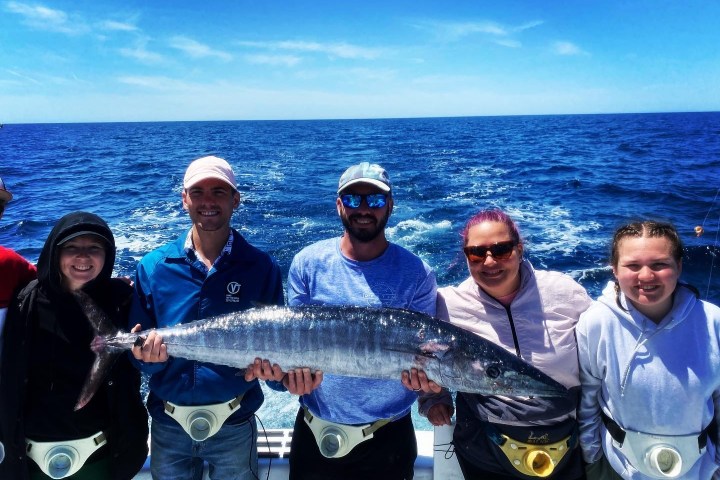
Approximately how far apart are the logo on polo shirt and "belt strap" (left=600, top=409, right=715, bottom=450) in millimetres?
Answer: 2070

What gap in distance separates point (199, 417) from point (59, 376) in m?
0.76

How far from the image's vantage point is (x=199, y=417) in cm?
257

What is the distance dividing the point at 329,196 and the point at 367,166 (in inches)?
506

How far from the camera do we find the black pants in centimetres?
274

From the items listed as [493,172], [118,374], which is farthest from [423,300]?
[493,172]

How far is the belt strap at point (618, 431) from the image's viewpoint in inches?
87.7

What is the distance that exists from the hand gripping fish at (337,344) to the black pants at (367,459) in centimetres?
51

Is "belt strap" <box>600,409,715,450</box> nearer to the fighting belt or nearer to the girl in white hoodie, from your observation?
the girl in white hoodie

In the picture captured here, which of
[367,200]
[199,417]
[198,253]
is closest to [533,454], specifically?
[367,200]

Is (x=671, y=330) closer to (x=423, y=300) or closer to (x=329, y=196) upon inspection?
(x=423, y=300)

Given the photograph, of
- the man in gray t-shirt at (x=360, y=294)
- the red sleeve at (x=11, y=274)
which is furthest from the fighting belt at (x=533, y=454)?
the red sleeve at (x=11, y=274)

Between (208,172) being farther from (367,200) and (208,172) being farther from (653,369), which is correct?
(653,369)

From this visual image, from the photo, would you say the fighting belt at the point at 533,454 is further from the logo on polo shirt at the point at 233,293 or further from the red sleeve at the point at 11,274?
the red sleeve at the point at 11,274

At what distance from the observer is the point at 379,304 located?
2.63 meters
